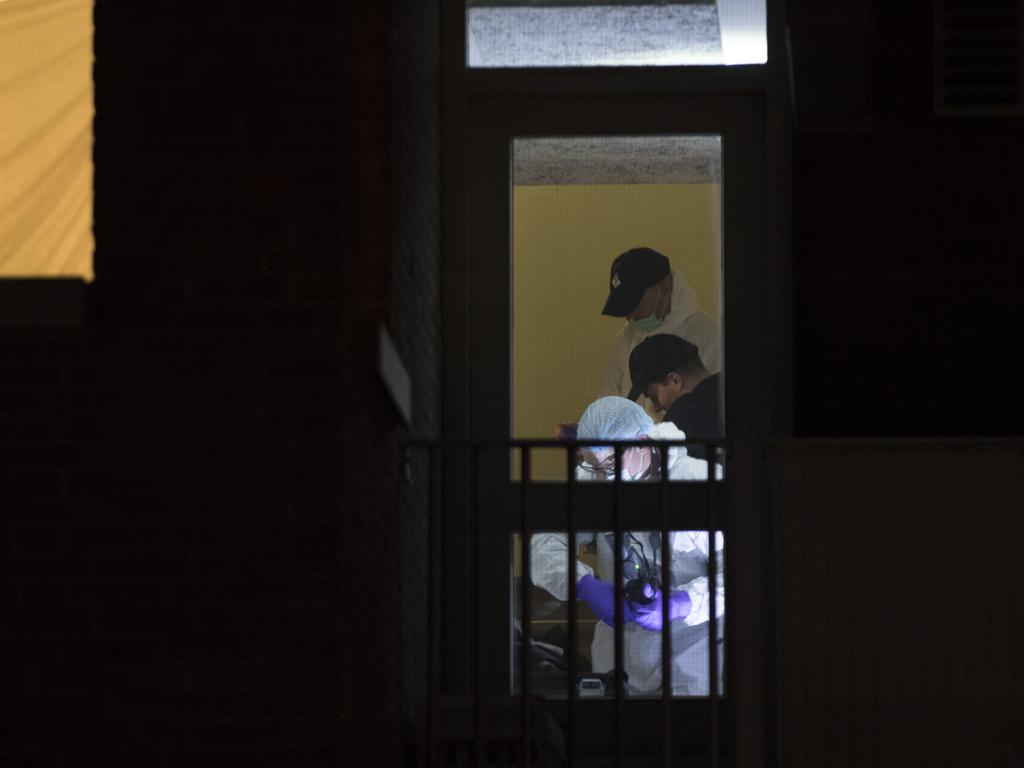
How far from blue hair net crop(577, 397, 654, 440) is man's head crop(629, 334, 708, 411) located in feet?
0.15

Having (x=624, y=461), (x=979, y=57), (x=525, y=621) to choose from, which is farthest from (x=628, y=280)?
(x=525, y=621)

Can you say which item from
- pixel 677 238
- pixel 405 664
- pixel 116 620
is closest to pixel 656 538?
pixel 677 238

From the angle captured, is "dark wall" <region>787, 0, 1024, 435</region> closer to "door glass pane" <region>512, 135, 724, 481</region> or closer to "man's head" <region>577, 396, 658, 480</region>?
"door glass pane" <region>512, 135, 724, 481</region>

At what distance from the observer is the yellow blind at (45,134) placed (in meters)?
3.97

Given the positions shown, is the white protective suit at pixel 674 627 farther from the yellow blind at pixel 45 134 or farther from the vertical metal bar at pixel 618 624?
the yellow blind at pixel 45 134

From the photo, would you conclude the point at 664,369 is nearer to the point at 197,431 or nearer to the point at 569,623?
the point at 569,623

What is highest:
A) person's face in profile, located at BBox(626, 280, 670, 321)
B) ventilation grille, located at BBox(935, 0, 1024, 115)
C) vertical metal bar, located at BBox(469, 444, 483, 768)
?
ventilation grille, located at BBox(935, 0, 1024, 115)

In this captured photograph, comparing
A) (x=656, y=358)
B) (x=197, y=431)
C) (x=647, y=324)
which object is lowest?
(x=197, y=431)

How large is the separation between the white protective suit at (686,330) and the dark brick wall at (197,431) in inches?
93.8

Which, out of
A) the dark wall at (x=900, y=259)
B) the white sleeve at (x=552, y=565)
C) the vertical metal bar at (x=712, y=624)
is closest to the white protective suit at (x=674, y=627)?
the white sleeve at (x=552, y=565)

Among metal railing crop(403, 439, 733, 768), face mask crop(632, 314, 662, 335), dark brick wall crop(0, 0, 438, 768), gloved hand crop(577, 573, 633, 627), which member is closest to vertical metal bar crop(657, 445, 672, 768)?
metal railing crop(403, 439, 733, 768)

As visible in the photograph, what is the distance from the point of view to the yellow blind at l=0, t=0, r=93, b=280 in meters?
3.97

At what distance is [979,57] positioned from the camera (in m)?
6.48

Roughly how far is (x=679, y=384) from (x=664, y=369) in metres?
0.07
